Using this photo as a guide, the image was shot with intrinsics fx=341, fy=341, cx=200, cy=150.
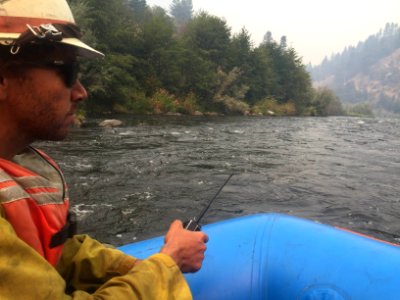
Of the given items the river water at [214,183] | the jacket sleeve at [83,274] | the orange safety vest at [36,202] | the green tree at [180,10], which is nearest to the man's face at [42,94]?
the orange safety vest at [36,202]

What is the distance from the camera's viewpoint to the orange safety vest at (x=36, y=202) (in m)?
0.97

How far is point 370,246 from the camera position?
2070mm

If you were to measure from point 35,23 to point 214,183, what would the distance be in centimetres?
501

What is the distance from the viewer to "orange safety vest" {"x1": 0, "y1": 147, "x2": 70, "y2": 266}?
0.97 metres

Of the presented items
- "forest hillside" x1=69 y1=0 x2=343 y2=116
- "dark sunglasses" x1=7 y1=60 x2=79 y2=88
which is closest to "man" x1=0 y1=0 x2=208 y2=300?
"dark sunglasses" x1=7 y1=60 x2=79 y2=88

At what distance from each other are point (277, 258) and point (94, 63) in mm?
17037

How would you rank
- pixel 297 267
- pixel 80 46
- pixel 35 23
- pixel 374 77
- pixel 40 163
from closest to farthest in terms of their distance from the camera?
pixel 35 23, pixel 80 46, pixel 40 163, pixel 297 267, pixel 374 77

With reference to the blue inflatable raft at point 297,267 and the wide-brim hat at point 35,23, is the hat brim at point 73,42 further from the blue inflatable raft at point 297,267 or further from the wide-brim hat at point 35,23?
the blue inflatable raft at point 297,267

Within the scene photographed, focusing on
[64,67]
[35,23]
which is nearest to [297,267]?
[64,67]

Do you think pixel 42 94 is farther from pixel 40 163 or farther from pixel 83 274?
pixel 83 274

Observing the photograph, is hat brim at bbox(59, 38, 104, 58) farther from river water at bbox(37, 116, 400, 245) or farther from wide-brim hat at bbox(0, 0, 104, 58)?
river water at bbox(37, 116, 400, 245)

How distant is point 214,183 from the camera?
5.94m

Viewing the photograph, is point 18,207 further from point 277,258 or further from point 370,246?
point 370,246

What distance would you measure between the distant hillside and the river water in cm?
12920
